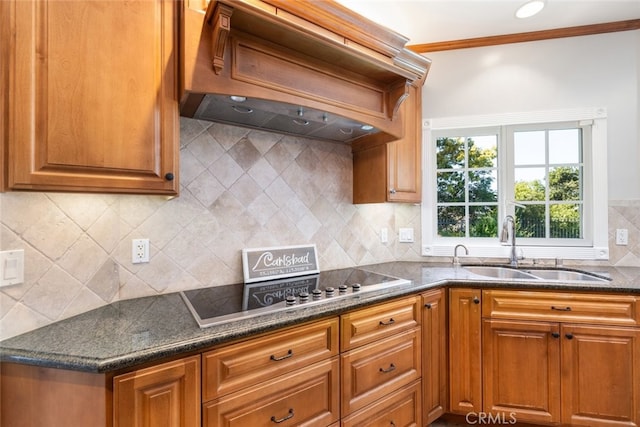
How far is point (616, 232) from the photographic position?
2.35 m

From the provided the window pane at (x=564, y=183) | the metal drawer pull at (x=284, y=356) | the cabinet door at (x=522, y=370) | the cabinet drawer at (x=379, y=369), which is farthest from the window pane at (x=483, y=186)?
the metal drawer pull at (x=284, y=356)

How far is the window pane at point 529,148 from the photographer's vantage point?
2.57 m

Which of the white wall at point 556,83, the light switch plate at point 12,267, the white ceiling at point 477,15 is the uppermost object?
the white ceiling at point 477,15

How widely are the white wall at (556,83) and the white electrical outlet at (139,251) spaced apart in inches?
89.4

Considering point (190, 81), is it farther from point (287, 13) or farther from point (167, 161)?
point (287, 13)

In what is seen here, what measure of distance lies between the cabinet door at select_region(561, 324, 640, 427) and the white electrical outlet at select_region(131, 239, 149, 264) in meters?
2.27

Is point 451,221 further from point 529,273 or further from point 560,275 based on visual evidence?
point 560,275

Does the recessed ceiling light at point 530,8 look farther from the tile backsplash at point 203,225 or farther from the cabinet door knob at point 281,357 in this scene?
the cabinet door knob at point 281,357

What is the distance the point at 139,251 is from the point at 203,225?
0.33m

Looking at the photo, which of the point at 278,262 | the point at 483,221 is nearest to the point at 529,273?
the point at 483,221

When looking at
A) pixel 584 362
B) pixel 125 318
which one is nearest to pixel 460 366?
pixel 584 362

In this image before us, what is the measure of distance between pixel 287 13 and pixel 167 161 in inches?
34.9

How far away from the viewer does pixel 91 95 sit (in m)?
1.13

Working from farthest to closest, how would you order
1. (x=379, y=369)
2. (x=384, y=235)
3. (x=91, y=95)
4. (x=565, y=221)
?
(x=384, y=235) < (x=565, y=221) < (x=379, y=369) < (x=91, y=95)
